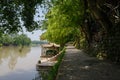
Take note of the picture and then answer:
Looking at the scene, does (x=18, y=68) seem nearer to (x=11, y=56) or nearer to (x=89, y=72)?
(x=89, y=72)

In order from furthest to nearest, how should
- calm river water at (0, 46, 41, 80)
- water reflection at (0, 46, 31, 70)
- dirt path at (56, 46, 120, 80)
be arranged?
water reflection at (0, 46, 31, 70) → calm river water at (0, 46, 41, 80) → dirt path at (56, 46, 120, 80)

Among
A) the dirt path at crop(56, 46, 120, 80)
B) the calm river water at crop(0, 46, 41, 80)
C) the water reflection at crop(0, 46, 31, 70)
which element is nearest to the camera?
the dirt path at crop(56, 46, 120, 80)

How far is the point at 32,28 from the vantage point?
15.7 meters

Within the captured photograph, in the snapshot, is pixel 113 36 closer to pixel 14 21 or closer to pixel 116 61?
pixel 116 61

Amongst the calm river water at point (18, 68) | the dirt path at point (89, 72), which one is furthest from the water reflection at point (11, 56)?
the dirt path at point (89, 72)

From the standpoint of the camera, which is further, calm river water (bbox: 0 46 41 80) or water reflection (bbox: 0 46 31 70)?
water reflection (bbox: 0 46 31 70)

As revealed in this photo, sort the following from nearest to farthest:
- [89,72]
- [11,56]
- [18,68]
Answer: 1. [89,72]
2. [18,68]
3. [11,56]

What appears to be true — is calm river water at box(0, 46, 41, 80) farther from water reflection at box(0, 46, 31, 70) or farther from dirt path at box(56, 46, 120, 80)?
dirt path at box(56, 46, 120, 80)

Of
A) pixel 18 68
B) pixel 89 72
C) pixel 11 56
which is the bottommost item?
pixel 11 56

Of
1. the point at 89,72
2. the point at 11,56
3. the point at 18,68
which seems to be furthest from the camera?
the point at 11,56

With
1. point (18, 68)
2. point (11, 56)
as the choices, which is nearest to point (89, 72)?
point (18, 68)

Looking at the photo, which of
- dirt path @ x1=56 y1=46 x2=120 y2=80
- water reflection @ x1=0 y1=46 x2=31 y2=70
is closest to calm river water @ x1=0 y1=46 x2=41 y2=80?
water reflection @ x1=0 y1=46 x2=31 y2=70

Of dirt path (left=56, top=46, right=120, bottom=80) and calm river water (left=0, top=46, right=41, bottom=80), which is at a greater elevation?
dirt path (left=56, top=46, right=120, bottom=80)

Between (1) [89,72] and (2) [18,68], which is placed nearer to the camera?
(1) [89,72]
